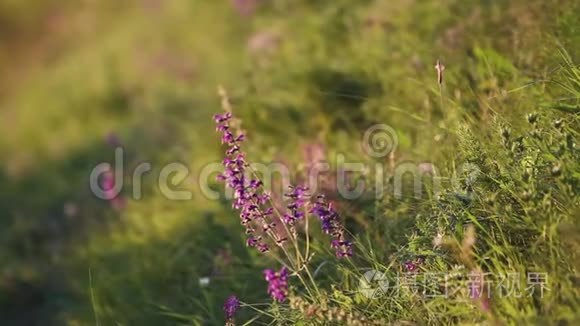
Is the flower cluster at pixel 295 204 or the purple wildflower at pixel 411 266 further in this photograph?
the flower cluster at pixel 295 204

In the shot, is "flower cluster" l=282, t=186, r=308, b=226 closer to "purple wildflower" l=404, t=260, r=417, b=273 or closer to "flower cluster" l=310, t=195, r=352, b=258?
"flower cluster" l=310, t=195, r=352, b=258

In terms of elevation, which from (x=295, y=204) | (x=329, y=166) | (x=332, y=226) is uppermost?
(x=329, y=166)

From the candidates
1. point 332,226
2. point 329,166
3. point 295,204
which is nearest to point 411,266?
point 332,226

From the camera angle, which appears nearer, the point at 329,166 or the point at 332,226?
the point at 332,226

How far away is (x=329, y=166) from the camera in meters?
4.43

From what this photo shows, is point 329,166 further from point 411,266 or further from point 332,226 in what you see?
point 411,266

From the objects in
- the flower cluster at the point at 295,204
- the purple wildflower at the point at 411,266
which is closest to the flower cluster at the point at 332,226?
the flower cluster at the point at 295,204

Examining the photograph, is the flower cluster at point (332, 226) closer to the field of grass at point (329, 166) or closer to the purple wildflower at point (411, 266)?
the field of grass at point (329, 166)

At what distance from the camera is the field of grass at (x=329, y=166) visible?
2.95 meters

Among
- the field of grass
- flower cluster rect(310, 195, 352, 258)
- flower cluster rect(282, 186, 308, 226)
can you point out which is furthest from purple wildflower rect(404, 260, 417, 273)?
flower cluster rect(282, 186, 308, 226)

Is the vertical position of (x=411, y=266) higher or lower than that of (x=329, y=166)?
lower

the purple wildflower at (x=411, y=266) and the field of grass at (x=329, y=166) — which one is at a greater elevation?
the field of grass at (x=329, y=166)

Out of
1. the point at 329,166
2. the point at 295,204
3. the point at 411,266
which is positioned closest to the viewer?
the point at 411,266

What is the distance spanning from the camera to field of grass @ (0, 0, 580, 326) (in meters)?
2.95
